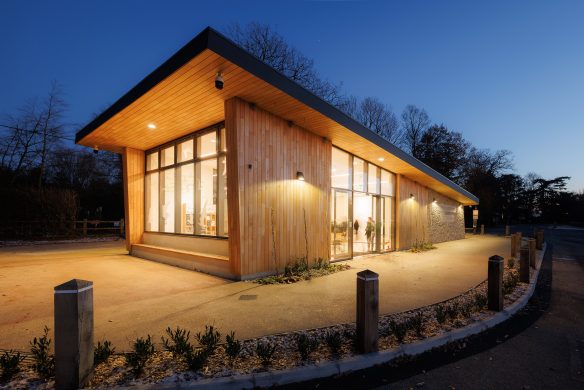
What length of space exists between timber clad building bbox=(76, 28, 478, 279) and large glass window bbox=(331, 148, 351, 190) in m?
0.04

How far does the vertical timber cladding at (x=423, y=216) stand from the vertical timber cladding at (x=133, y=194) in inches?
447

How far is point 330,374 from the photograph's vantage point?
3.08 m

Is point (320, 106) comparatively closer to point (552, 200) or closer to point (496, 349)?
point (496, 349)

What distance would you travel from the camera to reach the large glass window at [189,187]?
28.0 ft

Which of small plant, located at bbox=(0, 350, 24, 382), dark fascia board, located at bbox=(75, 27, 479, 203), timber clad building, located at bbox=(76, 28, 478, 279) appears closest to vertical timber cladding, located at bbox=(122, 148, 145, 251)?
timber clad building, located at bbox=(76, 28, 478, 279)

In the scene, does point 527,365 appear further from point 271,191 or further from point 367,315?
point 271,191

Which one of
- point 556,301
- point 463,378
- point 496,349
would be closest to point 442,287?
point 556,301

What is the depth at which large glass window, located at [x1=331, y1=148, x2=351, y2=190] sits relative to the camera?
1052 centimetres

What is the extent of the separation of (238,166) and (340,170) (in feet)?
15.9

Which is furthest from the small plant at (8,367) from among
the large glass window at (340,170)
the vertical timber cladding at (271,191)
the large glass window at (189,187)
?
the large glass window at (340,170)

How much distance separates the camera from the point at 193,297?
5797mm

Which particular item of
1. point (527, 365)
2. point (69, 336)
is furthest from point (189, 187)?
point (527, 365)

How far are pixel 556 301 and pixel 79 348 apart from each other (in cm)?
804

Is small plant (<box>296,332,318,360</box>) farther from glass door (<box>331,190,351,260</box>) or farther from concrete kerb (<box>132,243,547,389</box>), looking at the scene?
glass door (<box>331,190,351,260</box>)
